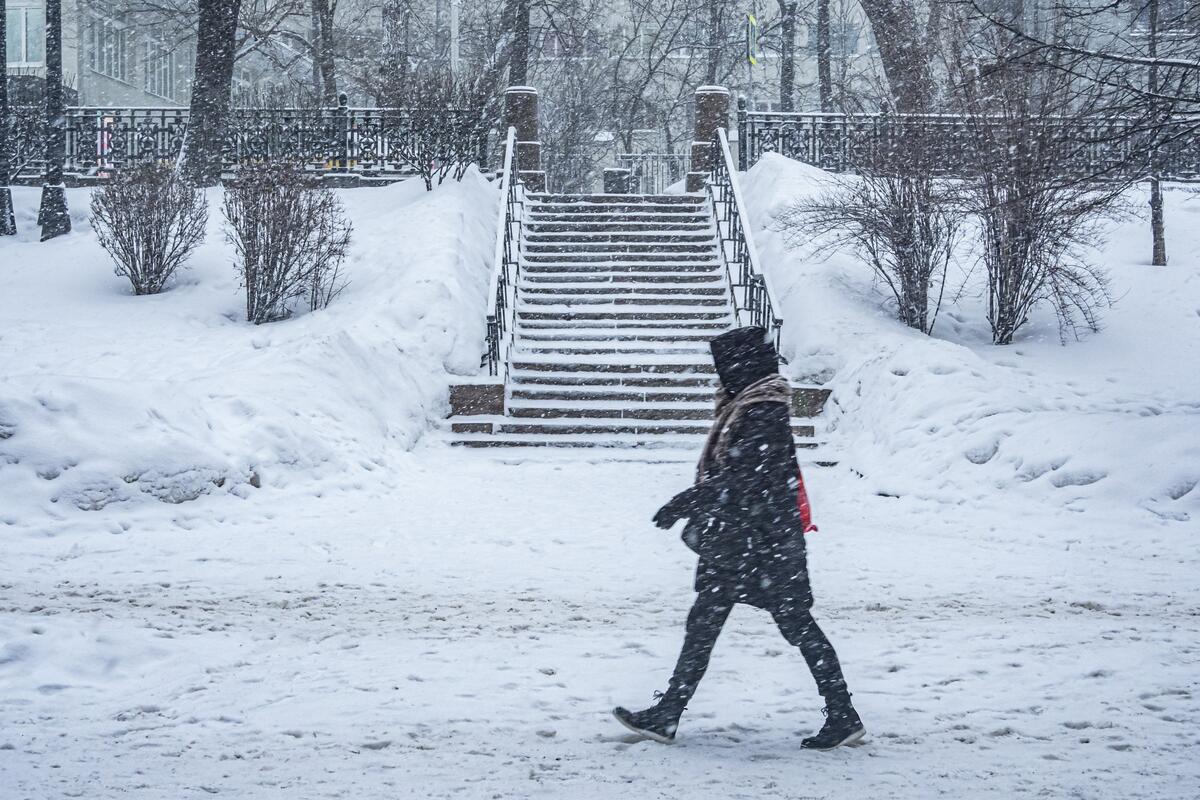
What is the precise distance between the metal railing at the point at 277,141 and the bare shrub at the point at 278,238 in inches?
173

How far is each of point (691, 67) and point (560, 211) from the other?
58.4 ft

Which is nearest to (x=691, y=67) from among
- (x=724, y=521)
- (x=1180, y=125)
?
(x=1180, y=125)

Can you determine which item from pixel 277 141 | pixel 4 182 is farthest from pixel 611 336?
pixel 4 182

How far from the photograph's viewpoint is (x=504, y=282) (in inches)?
561

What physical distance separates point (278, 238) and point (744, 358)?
10828mm

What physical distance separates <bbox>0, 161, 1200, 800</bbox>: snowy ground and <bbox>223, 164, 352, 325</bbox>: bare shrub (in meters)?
0.54

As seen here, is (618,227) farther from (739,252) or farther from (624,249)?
(739,252)

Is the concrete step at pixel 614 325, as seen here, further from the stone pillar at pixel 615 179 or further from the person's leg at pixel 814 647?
the person's leg at pixel 814 647

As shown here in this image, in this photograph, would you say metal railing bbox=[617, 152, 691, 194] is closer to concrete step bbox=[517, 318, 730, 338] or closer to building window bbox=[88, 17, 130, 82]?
concrete step bbox=[517, 318, 730, 338]

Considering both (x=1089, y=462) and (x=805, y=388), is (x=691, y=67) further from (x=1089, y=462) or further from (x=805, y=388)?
(x=1089, y=462)

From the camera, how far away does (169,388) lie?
32.2 ft

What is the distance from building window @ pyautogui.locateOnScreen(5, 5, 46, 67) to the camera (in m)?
36.4

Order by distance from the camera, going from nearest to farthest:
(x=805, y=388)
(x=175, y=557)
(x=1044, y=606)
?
(x=1044, y=606) < (x=175, y=557) < (x=805, y=388)

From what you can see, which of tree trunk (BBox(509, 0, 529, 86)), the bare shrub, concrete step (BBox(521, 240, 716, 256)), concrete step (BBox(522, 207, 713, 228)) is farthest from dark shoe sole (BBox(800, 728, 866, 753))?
tree trunk (BBox(509, 0, 529, 86))
